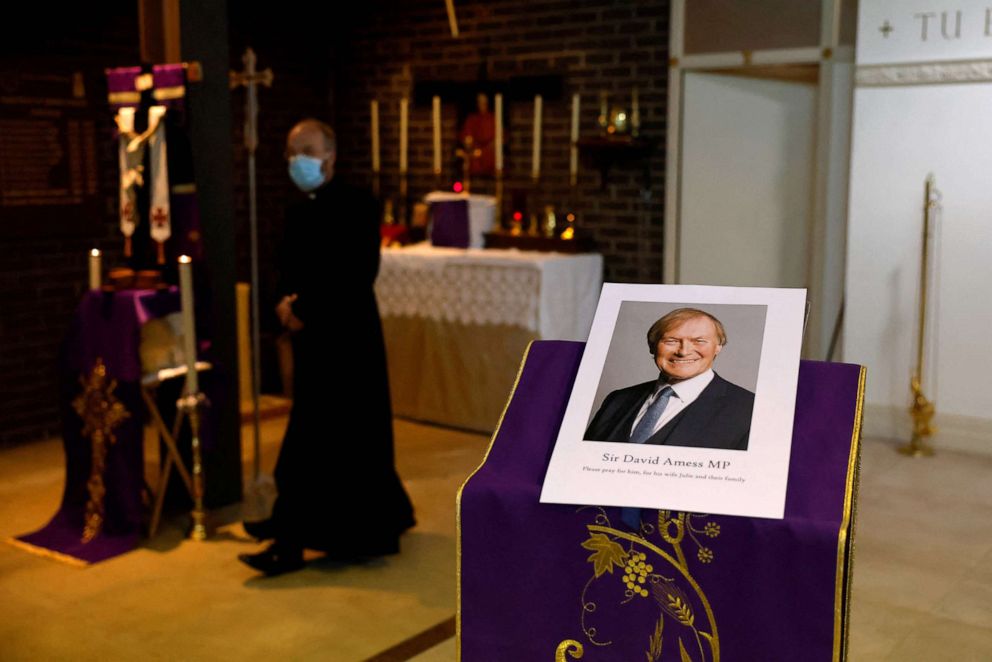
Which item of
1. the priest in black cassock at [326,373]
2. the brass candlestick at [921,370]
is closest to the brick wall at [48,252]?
the priest in black cassock at [326,373]

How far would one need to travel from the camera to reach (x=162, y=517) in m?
4.39

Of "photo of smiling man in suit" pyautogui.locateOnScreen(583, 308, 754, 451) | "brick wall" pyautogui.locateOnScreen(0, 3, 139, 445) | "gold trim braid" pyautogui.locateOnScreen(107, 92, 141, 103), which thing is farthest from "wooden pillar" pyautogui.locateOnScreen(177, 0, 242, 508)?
"photo of smiling man in suit" pyautogui.locateOnScreen(583, 308, 754, 451)

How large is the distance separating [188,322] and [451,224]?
2.47 m

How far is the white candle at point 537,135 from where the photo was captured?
20.2ft

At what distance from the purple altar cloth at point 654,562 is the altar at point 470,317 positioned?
3.66 meters

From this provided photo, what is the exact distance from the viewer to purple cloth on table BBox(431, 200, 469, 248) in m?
6.14

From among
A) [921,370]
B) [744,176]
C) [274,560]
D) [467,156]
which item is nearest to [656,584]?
[274,560]

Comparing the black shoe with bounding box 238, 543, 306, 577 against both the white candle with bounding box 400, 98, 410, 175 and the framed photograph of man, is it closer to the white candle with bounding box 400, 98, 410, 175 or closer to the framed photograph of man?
the framed photograph of man

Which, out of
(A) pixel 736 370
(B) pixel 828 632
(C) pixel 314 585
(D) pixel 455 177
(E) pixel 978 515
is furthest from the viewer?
(D) pixel 455 177

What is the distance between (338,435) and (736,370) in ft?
7.28

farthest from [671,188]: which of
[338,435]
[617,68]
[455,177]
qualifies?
[338,435]

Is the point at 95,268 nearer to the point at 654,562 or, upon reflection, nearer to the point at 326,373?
the point at 326,373

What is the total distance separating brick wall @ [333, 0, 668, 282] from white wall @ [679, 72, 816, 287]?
200mm

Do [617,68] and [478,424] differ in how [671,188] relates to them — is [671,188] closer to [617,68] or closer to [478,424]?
[617,68]
